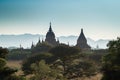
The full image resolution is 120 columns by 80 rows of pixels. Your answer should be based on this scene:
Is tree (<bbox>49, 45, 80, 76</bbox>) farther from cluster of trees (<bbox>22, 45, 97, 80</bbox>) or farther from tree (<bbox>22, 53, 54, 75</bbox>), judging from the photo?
tree (<bbox>22, 53, 54, 75</bbox>)

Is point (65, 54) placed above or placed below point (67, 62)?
above

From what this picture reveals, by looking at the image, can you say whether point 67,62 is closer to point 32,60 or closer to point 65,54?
point 65,54

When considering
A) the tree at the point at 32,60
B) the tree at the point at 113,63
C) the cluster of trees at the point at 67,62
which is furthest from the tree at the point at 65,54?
the tree at the point at 113,63

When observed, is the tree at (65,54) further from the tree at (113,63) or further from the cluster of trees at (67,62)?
the tree at (113,63)

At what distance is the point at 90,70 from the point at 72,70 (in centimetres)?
458

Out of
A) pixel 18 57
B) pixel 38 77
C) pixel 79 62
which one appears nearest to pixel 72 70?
pixel 79 62

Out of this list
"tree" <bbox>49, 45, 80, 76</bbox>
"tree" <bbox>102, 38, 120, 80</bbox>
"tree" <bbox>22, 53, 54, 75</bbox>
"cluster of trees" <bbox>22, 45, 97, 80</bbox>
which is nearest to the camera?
"tree" <bbox>102, 38, 120, 80</bbox>

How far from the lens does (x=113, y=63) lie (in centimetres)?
3538

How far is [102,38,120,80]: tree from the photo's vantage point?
3459 centimetres

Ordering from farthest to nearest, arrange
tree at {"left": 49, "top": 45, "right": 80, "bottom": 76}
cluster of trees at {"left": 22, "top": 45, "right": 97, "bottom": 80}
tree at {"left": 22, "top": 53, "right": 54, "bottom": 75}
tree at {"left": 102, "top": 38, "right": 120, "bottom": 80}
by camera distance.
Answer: tree at {"left": 49, "top": 45, "right": 80, "bottom": 76}
tree at {"left": 22, "top": 53, "right": 54, "bottom": 75}
cluster of trees at {"left": 22, "top": 45, "right": 97, "bottom": 80}
tree at {"left": 102, "top": 38, "right": 120, "bottom": 80}

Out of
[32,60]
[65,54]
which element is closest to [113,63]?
[32,60]

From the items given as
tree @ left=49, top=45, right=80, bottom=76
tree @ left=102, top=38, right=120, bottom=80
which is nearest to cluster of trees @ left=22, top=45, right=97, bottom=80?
tree @ left=49, top=45, right=80, bottom=76

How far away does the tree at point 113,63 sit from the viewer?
34594mm

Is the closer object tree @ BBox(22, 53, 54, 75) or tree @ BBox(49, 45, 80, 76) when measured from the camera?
tree @ BBox(22, 53, 54, 75)
